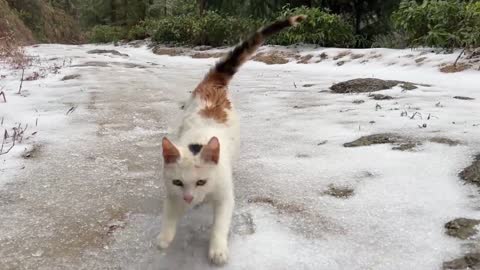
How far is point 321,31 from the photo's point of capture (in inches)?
461

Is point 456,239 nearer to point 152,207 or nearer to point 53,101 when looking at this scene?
point 152,207

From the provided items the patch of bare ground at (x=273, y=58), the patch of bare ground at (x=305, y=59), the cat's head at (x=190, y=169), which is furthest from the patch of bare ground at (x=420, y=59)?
the cat's head at (x=190, y=169)

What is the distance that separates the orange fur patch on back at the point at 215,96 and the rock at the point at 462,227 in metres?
1.50

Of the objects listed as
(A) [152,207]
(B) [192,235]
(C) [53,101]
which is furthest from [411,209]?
(C) [53,101]

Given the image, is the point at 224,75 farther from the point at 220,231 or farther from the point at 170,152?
the point at 220,231

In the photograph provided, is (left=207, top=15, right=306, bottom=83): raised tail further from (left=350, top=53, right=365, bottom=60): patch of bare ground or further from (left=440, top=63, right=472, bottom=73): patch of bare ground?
(left=350, top=53, right=365, bottom=60): patch of bare ground

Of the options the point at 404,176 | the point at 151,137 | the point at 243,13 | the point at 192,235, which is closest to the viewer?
the point at 192,235

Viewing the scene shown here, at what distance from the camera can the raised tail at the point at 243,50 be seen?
11.5ft

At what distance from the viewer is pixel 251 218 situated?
2.69 meters

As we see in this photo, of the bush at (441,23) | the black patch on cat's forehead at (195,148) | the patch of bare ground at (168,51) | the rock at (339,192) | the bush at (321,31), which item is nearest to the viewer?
the black patch on cat's forehead at (195,148)

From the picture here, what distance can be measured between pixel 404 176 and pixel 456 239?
839 millimetres

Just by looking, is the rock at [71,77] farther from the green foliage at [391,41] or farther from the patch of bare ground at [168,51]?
the green foliage at [391,41]

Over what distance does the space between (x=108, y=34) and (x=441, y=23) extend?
63.3ft

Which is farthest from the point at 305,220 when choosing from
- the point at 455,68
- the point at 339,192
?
the point at 455,68
